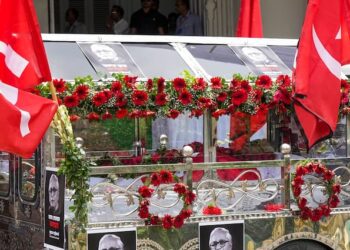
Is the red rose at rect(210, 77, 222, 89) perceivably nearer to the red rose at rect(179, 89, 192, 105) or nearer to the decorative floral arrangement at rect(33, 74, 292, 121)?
the decorative floral arrangement at rect(33, 74, 292, 121)

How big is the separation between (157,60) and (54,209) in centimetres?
175

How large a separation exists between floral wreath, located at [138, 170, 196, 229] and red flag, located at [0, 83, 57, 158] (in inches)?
33.0

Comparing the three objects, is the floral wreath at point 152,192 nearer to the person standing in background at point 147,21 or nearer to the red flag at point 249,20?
the red flag at point 249,20

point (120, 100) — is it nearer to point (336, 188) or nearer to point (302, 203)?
point (302, 203)

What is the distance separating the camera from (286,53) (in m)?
8.09

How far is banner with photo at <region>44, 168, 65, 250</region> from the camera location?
6.11 meters

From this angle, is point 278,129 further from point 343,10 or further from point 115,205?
point 115,205

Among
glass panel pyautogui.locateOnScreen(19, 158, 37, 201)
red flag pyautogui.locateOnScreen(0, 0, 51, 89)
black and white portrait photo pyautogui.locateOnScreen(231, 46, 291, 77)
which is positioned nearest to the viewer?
red flag pyautogui.locateOnScreen(0, 0, 51, 89)

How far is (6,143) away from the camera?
616 centimetres

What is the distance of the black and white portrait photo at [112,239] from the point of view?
619 centimetres

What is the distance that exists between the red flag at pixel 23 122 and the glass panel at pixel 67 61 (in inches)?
29.3

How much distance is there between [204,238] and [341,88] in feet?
6.39

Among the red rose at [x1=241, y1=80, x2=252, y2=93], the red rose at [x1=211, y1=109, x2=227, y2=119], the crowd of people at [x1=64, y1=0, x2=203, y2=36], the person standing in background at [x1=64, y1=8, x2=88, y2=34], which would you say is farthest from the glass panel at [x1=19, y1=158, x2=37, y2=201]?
the person standing in background at [x1=64, y1=8, x2=88, y2=34]

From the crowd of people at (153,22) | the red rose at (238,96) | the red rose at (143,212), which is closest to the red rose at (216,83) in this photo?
the red rose at (238,96)
